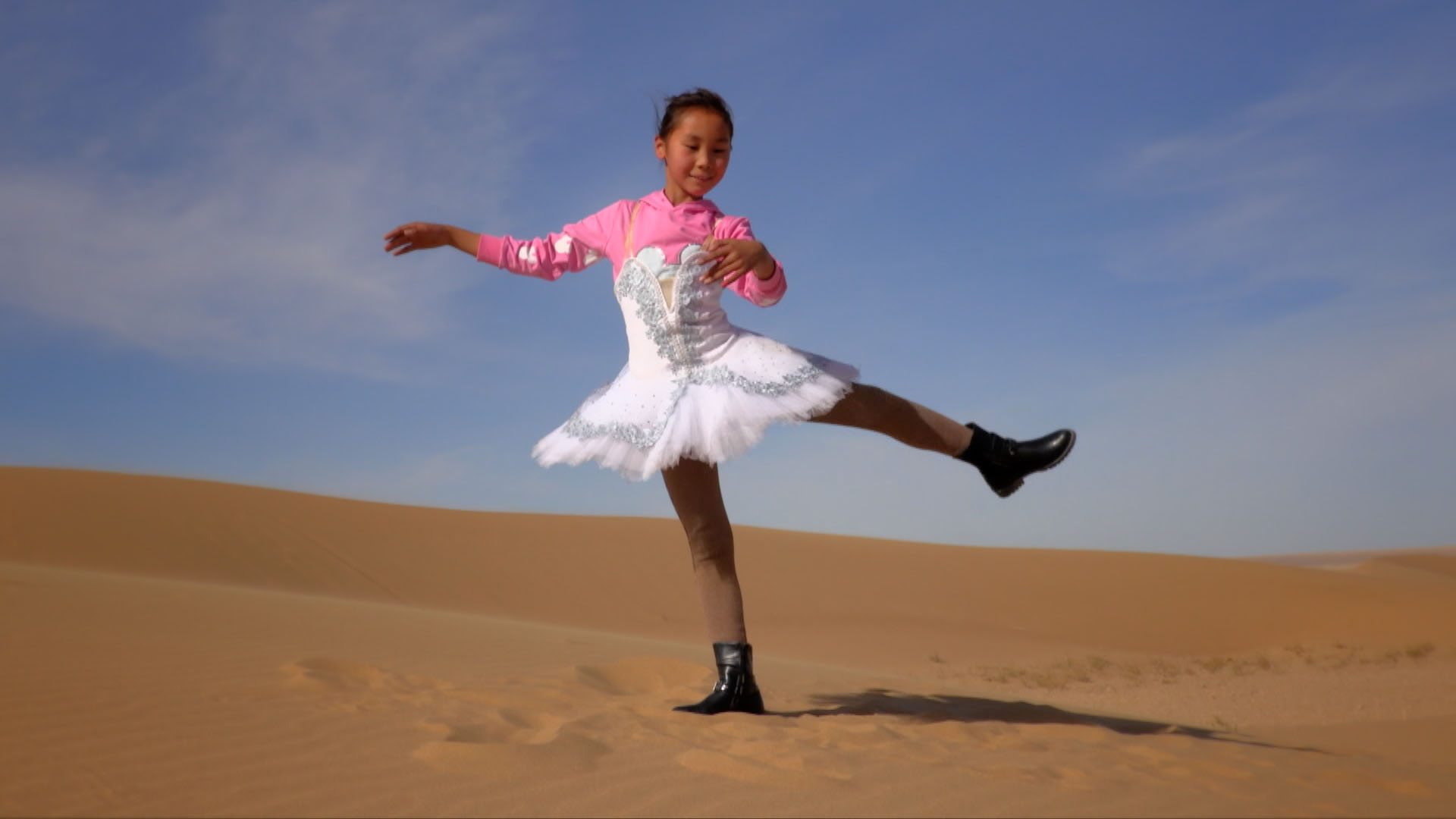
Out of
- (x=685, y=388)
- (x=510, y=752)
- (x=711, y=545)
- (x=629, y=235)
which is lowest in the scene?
(x=510, y=752)

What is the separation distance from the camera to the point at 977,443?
4.10 metres

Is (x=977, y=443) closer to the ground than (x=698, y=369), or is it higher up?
closer to the ground

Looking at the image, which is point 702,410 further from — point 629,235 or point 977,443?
point 977,443

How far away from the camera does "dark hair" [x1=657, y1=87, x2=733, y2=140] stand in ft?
13.3

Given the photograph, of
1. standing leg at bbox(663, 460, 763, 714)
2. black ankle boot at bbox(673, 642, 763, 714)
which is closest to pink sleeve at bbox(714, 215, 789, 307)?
standing leg at bbox(663, 460, 763, 714)

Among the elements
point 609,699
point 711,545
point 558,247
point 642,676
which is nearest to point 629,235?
point 558,247

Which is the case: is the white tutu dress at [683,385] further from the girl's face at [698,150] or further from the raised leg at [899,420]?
the girl's face at [698,150]

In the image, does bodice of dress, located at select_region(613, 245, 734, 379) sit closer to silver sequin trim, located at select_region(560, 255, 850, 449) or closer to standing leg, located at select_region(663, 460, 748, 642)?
silver sequin trim, located at select_region(560, 255, 850, 449)

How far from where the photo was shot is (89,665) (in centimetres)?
455

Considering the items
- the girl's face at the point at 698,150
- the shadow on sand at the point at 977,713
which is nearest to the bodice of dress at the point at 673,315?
the girl's face at the point at 698,150

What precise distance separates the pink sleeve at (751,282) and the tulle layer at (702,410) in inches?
6.9

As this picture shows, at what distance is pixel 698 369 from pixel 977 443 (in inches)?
45.3

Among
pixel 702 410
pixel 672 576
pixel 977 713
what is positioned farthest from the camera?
pixel 672 576

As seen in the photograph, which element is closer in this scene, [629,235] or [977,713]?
[629,235]
